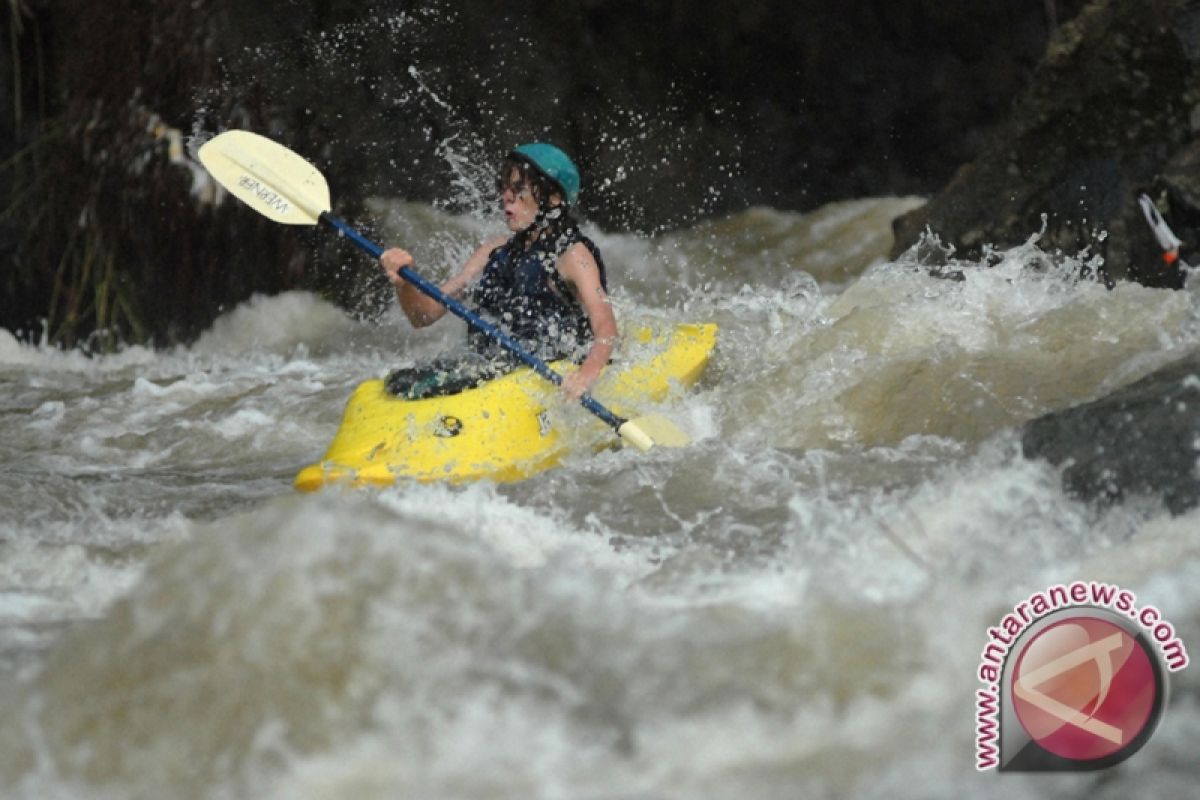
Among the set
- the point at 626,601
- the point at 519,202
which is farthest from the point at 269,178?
the point at 626,601

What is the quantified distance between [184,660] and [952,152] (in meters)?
6.96

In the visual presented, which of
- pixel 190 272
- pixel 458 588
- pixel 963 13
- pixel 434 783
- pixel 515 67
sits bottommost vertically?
pixel 190 272

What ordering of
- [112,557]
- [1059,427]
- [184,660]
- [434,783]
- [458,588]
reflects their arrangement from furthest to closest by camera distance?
[112,557]
[1059,427]
[458,588]
[184,660]
[434,783]

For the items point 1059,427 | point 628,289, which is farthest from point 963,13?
point 1059,427

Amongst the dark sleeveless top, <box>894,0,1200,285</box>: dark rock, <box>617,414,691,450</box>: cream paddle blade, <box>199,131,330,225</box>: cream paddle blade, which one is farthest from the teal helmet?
<box>894,0,1200,285</box>: dark rock

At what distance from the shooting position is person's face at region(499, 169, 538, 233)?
4148 mm

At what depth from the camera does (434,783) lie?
1946 millimetres

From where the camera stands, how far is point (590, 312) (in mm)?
4062

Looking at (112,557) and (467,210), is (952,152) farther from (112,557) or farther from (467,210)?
(112,557)

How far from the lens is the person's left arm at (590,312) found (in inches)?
155

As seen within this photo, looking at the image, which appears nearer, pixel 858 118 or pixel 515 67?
pixel 515 67
